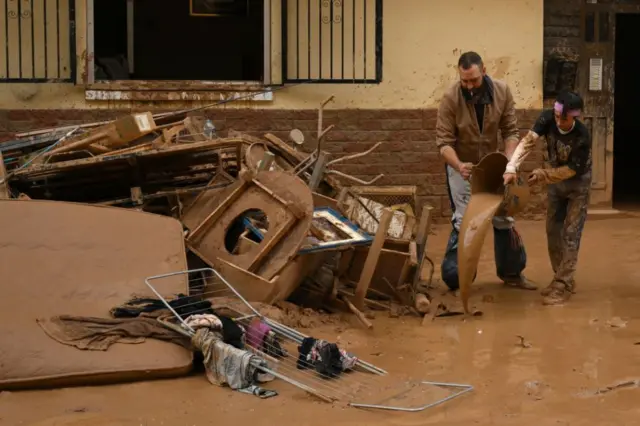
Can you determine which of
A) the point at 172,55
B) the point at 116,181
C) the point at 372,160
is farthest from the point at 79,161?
the point at 172,55

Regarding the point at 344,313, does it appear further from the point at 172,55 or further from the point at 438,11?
the point at 172,55

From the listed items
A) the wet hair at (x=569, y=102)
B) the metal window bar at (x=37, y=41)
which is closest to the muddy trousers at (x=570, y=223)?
the wet hair at (x=569, y=102)

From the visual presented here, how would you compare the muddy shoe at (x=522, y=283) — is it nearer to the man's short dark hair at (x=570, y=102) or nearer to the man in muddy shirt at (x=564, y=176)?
the man in muddy shirt at (x=564, y=176)

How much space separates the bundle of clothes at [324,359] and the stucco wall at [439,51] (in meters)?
5.62

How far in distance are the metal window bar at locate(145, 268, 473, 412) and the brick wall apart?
452cm

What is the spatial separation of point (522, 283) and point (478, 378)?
2.50 metres

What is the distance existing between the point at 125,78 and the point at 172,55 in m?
2.80

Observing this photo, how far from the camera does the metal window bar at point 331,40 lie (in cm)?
1150

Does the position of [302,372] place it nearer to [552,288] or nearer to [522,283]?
[552,288]

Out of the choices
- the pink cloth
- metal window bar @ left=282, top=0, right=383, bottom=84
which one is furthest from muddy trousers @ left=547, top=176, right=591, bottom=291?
metal window bar @ left=282, top=0, right=383, bottom=84

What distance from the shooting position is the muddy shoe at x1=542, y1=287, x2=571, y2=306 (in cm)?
805

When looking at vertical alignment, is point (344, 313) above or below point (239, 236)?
below

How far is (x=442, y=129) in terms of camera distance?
27.9 feet

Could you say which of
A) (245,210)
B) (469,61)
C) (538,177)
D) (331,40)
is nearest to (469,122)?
(469,61)
